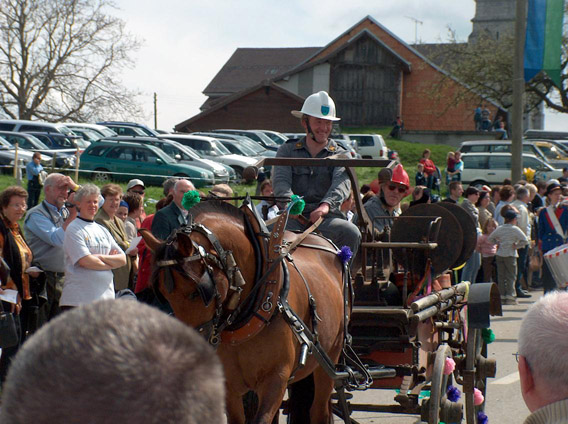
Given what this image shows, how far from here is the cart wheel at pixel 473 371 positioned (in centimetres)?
645

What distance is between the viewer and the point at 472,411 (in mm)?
6422

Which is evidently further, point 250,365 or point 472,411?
point 472,411

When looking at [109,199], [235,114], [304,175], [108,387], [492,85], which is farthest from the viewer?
[235,114]

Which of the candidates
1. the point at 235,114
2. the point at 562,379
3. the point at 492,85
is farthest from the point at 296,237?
the point at 235,114

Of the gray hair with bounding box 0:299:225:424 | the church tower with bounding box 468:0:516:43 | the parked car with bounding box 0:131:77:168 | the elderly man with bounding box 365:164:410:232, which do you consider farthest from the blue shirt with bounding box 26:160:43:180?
the church tower with bounding box 468:0:516:43

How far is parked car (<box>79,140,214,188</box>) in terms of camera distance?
2447 cm

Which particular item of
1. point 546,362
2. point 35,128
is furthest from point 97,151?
point 546,362

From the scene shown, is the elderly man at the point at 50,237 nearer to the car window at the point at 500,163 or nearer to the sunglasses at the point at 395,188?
the sunglasses at the point at 395,188

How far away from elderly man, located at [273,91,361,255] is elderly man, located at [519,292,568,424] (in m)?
3.70

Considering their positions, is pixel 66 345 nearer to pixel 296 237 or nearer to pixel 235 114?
pixel 296 237

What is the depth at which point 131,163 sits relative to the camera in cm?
2488

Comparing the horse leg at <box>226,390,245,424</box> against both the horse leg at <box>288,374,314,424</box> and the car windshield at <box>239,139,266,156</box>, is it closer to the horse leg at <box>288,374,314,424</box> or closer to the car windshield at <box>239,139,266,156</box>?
the horse leg at <box>288,374,314,424</box>

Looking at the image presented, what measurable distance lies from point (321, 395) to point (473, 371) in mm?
1469

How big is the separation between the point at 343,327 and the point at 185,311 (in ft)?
5.44
